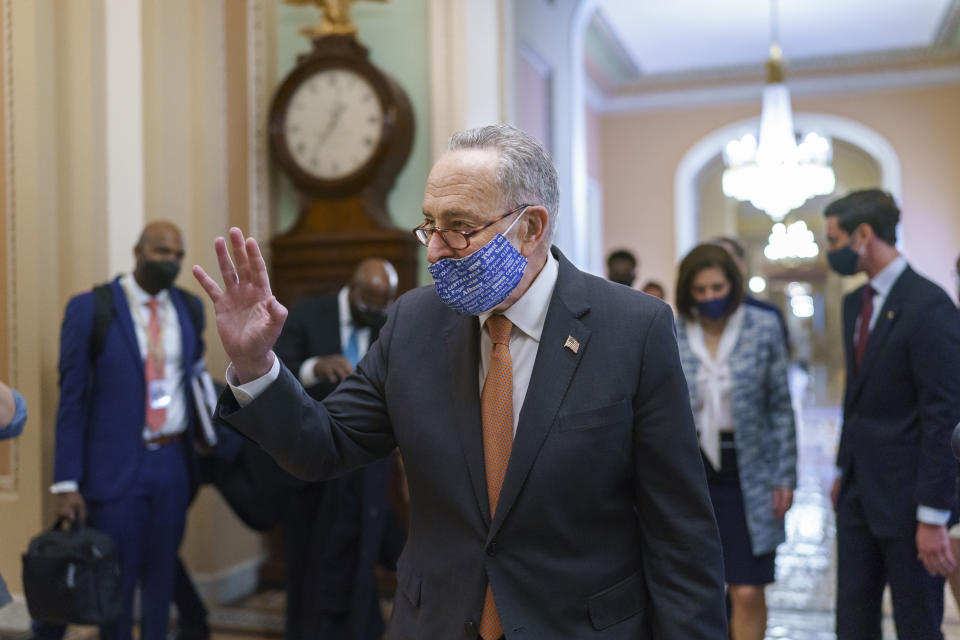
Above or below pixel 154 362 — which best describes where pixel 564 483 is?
below

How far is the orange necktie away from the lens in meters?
1.70

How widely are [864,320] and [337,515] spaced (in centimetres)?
218

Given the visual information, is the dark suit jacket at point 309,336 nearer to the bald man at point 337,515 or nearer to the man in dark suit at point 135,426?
the bald man at point 337,515

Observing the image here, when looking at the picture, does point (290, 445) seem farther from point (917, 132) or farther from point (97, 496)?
point (917, 132)

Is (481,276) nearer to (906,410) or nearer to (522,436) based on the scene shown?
(522,436)

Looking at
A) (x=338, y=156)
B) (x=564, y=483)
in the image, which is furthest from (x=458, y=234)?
(x=338, y=156)

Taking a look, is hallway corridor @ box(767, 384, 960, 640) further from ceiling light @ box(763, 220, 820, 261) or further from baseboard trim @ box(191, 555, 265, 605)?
ceiling light @ box(763, 220, 820, 261)

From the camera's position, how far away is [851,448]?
313cm

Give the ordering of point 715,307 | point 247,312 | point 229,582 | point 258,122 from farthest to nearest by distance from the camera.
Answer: point 258,122 < point 229,582 < point 715,307 < point 247,312

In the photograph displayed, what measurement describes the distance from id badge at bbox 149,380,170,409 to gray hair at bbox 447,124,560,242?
2.39 m

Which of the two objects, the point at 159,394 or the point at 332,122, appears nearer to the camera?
the point at 159,394

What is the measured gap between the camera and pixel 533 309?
1822mm

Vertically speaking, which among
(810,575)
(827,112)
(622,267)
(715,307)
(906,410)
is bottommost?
Answer: (810,575)

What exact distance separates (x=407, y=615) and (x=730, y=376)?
200 cm
